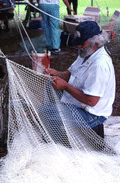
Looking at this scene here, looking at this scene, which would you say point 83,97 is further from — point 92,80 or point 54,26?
point 54,26

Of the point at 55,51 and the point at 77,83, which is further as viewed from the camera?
the point at 55,51

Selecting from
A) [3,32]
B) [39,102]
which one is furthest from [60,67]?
[3,32]

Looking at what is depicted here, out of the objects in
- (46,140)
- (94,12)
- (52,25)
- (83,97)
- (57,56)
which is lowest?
(46,140)

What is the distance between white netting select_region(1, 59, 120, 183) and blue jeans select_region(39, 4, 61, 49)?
10.5 feet

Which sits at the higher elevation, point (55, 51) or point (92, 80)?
point (92, 80)

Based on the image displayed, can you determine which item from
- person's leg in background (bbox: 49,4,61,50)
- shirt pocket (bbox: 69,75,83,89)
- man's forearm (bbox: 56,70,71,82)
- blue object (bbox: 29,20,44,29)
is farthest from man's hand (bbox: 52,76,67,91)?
blue object (bbox: 29,20,44,29)

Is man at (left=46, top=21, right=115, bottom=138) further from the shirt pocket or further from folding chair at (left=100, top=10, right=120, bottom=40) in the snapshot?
folding chair at (left=100, top=10, right=120, bottom=40)

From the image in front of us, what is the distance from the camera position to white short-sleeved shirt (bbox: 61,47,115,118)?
183cm

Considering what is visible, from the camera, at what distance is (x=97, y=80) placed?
1.82 meters

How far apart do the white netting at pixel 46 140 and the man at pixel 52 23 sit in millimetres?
2930

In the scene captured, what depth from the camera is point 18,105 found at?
6.54 ft

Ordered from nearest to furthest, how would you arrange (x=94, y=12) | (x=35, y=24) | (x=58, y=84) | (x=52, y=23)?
(x=58, y=84)
(x=52, y=23)
(x=94, y=12)
(x=35, y=24)

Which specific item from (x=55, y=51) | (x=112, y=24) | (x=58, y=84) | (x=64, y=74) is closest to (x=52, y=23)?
(x=55, y=51)

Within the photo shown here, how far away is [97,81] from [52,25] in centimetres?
357
